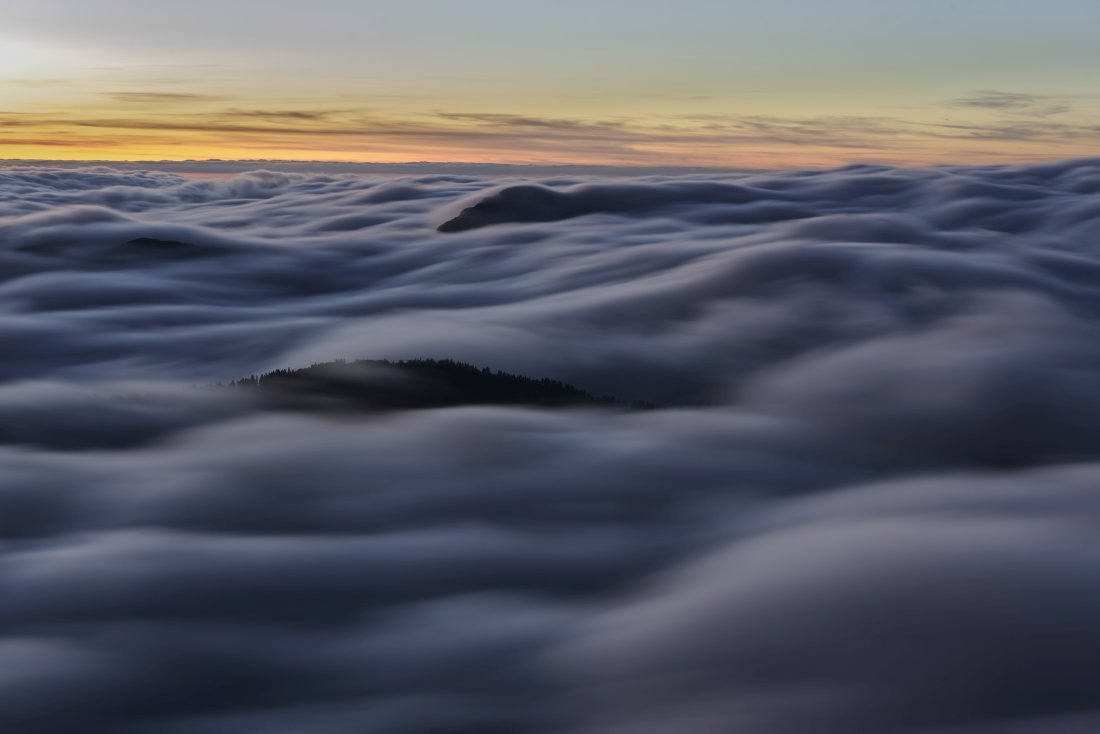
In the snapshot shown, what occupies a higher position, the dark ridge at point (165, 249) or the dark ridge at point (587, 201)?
the dark ridge at point (587, 201)

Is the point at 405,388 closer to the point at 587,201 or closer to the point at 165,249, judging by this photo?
the point at 165,249

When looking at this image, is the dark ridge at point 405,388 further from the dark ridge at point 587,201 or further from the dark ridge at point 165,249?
the dark ridge at point 587,201

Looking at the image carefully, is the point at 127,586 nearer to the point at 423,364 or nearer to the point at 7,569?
the point at 7,569

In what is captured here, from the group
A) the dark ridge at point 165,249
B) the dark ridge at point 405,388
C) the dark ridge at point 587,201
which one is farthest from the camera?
the dark ridge at point 587,201

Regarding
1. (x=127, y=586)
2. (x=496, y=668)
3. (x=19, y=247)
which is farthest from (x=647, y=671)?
(x=19, y=247)

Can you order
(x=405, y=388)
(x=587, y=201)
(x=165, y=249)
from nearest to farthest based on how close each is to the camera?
(x=405, y=388) < (x=165, y=249) < (x=587, y=201)

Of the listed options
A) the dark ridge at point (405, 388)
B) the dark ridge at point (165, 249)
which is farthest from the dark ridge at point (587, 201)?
the dark ridge at point (405, 388)

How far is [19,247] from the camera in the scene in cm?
1010

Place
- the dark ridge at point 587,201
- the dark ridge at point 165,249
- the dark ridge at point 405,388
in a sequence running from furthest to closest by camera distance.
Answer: the dark ridge at point 587,201 < the dark ridge at point 165,249 < the dark ridge at point 405,388

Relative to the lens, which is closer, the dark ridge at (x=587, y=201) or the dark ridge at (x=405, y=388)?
the dark ridge at (x=405, y=388)

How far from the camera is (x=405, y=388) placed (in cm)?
419

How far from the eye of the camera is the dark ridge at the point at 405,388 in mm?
4020

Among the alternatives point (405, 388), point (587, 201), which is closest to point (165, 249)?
point (587, 201)

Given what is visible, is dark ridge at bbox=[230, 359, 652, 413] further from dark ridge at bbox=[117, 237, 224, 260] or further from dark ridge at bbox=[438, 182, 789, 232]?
dark ridge at bbox=[438, 182, 789, 232]
